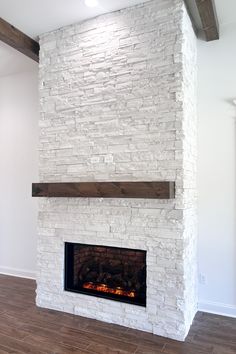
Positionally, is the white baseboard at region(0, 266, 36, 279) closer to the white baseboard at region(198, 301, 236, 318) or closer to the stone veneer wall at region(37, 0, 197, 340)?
the stone veneer wall at region(37, 0, 197, 340)

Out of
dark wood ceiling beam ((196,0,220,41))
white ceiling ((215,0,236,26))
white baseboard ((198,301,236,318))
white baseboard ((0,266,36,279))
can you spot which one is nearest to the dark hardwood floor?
white baseboard ((198,301,236,318))

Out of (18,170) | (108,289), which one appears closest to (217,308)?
(108,289)

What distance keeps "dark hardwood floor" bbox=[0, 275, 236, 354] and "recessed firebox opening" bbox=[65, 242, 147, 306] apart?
0.31 metres

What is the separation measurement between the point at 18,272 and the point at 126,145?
3.07m

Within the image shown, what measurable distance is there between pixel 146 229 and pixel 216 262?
3.53 feet

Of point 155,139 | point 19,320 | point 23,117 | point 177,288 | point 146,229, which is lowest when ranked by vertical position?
point 19,320

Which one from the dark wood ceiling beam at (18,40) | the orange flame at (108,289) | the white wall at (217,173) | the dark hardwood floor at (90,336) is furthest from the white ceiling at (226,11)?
the dark hardwood floor at (90,336)

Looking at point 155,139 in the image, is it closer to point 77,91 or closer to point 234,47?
point 77,91

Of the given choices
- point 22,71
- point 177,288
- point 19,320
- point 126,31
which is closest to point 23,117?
point 22,71

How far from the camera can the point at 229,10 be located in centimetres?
314

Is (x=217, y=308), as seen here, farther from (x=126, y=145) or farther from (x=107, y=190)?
(x=126, y=145)

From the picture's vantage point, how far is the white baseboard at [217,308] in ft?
10.8

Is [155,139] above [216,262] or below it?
above

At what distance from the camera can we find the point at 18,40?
11.7 feet
